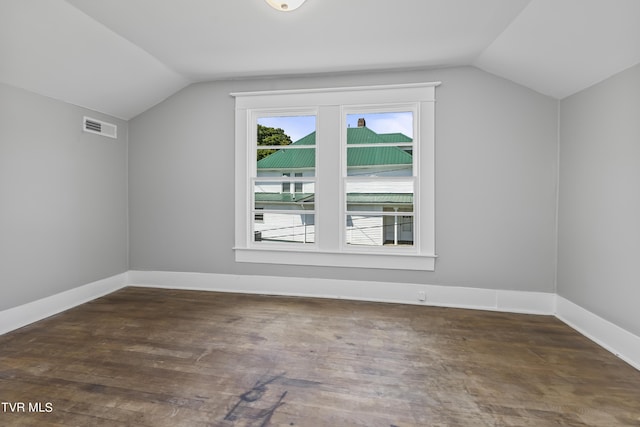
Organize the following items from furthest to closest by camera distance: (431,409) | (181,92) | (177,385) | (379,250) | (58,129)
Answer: (181,92), (379,250), (58,129), (177,385), (431,409)

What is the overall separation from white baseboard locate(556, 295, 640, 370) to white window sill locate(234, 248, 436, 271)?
1.28 m

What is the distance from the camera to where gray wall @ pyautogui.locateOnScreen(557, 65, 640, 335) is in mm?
2311

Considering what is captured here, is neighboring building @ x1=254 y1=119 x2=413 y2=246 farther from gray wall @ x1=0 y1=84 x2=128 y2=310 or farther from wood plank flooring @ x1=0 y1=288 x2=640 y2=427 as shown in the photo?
gray wall @ x1=0 y1=84 x2=128 y2=310

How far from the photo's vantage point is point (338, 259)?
3.71 meters

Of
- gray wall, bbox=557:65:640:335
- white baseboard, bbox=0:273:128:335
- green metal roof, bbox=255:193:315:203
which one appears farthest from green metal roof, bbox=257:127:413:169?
white baseboard, bbox=0:273:128:335

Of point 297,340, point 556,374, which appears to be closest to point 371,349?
point 297,340

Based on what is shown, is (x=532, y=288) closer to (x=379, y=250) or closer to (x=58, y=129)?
(x=379, y=250)

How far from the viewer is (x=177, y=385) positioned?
1968 mm

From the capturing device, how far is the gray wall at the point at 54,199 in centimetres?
276

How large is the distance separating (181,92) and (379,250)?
3.21 meters

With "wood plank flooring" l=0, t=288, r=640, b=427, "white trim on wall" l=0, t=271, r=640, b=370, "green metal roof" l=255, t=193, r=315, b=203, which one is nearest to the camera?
"wood plank flooring" l=0, t=288, r=640, b=427

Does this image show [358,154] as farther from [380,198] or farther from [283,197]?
[283,197]

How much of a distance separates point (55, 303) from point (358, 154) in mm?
3629

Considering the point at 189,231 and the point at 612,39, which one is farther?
the point at 189,231
